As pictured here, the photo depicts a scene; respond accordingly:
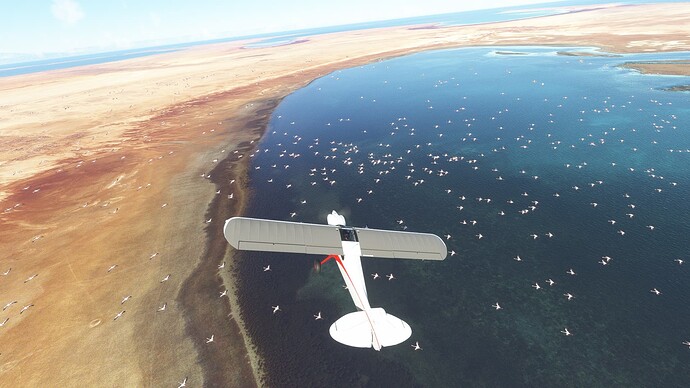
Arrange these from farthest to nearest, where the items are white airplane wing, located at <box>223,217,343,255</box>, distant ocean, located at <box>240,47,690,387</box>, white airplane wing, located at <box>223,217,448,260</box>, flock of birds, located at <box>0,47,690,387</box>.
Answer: flock of birds, located at <box>0,47,690,387</box>
distant ocean, located at <box>240,47,690,387</box>
white airplane wing, located at <box>223,217,448,260</box>
white airplane wing, located at <box>223,217,343,255</box>

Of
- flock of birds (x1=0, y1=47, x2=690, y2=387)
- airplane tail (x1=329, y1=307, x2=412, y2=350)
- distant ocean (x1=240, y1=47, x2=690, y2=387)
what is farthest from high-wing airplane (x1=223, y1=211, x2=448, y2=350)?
flock of birds (x1=0, y1=47, x2=690, y2=387)

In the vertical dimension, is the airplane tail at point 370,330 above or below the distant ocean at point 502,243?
above

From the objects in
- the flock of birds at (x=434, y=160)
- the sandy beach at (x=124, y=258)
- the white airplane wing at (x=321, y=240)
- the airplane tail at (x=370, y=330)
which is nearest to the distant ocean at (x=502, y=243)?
the flock of birds at (x=434, y=160)

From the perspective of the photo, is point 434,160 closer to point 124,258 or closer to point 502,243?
point 502,243

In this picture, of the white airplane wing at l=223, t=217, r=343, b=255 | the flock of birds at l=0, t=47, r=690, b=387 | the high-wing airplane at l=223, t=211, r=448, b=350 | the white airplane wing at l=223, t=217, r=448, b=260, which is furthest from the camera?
the flock of birds at l=0, t=47, r=690, b=387

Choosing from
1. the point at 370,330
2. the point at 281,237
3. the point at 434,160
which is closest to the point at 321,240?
the point at 281,237

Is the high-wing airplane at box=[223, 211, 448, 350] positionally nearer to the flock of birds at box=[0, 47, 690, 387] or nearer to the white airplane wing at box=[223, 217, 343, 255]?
the white airplane wing at box=[223, 217, 343, 255]

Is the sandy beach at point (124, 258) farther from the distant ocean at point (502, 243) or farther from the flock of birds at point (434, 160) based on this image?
the distant ocean at point (502, 243)

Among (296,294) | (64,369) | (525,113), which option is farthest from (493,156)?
(64,369)

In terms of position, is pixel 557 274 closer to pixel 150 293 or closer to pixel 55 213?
pixel 150 293
